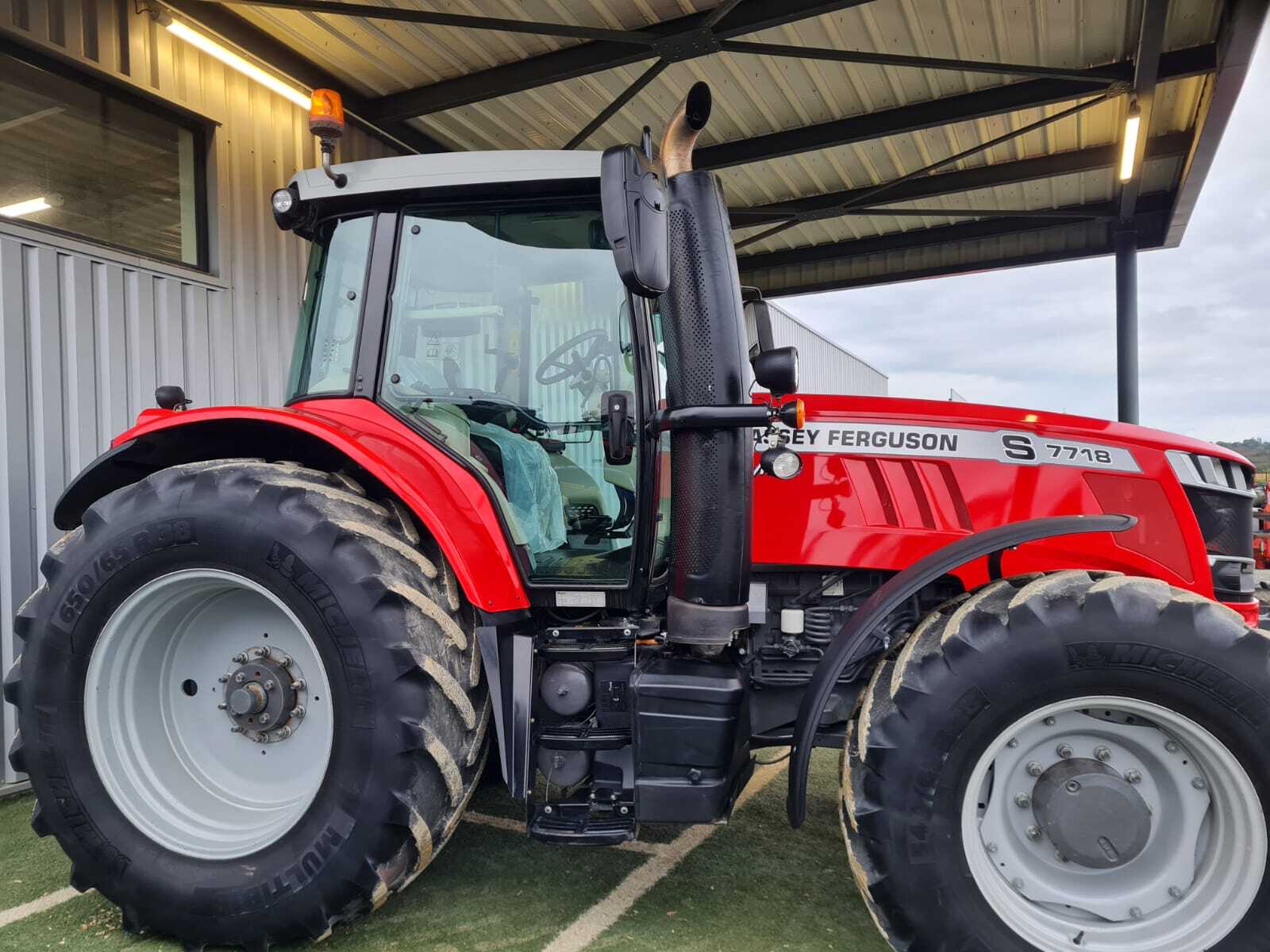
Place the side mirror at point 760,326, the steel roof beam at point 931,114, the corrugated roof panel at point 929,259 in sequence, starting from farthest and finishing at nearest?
the corrugated roof panel at point 929,259
the steel roof beam at point 931,114
the side mirror at point 760,326

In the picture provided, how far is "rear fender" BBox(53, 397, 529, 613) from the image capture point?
2398 mm

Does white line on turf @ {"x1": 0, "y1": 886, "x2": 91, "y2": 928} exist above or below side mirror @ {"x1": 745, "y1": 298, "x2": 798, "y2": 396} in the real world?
below

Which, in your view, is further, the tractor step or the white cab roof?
the white cab roof

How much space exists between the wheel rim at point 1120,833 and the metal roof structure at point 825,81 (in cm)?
418

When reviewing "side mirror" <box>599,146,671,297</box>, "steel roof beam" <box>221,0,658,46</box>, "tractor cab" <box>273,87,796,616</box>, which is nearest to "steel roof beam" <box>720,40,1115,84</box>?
"steel roof beam" <box>221,0,658,46</box>

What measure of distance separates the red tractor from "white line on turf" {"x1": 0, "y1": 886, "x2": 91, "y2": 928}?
0.29 metres

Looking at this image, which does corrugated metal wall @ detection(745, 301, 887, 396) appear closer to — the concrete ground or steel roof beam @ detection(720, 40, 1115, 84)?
steel roof beam @ detection(720, 40, 1115, 84)

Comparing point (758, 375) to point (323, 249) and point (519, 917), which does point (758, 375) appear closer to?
point (323, 249)

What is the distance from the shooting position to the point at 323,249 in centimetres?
278

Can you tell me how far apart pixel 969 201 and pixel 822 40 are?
3.62 m

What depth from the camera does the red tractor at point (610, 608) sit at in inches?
81.7

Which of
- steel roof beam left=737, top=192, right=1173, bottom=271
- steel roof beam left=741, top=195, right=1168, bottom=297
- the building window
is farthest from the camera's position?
steel roof beam left=741, top=195, right=1168, bottom=297

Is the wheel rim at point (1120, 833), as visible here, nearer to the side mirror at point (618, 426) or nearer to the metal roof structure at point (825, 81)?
the side mirror at point (618, 426)

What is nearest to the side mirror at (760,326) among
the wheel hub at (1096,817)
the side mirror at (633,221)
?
the side mirror at (633,221)
